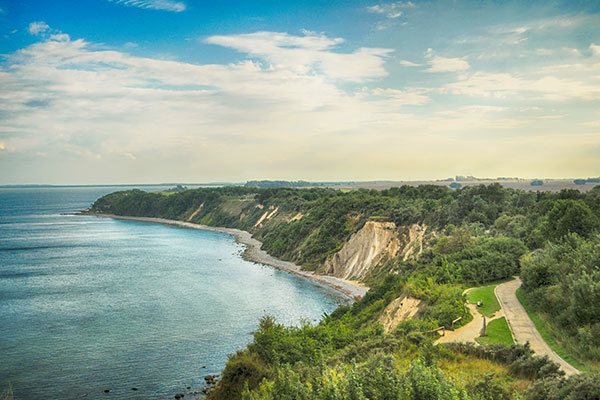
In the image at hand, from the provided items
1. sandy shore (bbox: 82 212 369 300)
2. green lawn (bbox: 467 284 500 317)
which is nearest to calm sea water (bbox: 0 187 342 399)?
sandy shore (bbox: 82 212 369 300)

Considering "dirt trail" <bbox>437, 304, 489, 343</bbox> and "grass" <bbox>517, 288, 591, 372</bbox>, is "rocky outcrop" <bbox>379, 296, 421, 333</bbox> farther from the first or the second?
"grass" <bbox>517, 288, 591, 372</bbox>

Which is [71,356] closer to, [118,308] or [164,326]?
[164,326]

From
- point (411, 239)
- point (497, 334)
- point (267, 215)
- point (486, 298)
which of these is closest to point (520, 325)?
point (497, 334)

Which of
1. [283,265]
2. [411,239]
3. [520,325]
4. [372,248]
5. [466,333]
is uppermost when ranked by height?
[411,239]

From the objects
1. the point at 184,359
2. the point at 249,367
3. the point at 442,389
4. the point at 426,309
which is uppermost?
the point at 442,389

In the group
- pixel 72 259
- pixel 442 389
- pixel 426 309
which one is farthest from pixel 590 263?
pixel 72 259

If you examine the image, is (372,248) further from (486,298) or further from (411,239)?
(486,298)

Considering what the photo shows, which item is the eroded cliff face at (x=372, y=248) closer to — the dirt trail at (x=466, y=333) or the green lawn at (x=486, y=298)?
the green lawn at (x=486, y=298)
